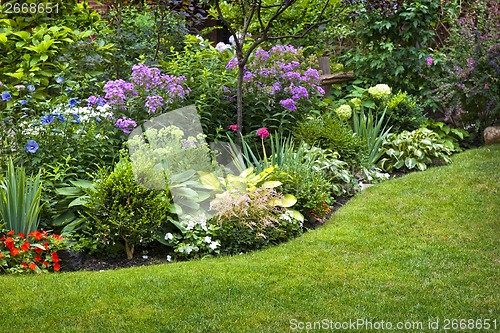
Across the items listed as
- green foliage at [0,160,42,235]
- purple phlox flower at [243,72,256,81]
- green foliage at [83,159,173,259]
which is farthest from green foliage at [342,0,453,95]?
green foliage at [0,160,42,235]

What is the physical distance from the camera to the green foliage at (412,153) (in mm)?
7820

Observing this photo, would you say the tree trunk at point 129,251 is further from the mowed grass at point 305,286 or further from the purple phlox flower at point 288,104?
the purple phlox flower at point 288,104

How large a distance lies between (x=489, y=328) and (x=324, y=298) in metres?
1.02

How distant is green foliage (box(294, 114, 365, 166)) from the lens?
24.5ft

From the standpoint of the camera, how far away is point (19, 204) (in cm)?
521

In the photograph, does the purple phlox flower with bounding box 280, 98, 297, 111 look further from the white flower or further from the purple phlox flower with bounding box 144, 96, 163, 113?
the white flower

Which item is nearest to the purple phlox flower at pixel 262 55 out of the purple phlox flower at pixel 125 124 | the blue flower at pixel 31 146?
the purple phlox flower at pixel 125 124

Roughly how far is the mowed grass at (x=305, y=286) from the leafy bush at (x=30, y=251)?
202 millimetres

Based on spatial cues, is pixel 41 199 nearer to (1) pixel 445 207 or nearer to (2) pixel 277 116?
(2) pixel 277 116

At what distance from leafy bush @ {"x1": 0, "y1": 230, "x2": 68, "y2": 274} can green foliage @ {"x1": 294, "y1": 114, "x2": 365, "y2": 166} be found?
322 centimetres

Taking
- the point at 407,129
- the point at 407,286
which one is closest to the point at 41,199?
the point at 407,286

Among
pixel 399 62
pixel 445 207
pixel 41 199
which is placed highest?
pixel 399 62

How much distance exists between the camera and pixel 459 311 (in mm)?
3986

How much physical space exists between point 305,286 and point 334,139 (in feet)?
10.8
